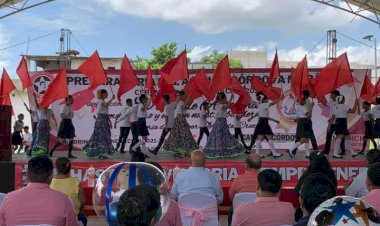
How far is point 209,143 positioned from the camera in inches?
381

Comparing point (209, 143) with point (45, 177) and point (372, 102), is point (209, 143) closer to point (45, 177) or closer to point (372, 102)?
point (372, 102)

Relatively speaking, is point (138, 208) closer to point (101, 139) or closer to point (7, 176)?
point (7, 176)

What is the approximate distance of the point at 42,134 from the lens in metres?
9.70

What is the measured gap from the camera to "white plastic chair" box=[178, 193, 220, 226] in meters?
3.50

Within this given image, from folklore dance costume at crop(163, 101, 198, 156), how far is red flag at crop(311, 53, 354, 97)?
2.86 m

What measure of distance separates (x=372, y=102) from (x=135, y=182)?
994 centimetres

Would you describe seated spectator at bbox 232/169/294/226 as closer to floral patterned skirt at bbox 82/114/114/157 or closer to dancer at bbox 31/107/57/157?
floral patterned skirt at bbox 82/114/114/157

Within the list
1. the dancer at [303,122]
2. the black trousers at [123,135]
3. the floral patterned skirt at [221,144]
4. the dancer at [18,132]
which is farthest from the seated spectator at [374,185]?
the dancer at [18,132]

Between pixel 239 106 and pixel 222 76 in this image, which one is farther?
pixel 239 106

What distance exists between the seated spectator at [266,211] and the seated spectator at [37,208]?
90 centimetres

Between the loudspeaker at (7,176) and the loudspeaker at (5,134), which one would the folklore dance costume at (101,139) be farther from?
the loudspeaker at (7,176)

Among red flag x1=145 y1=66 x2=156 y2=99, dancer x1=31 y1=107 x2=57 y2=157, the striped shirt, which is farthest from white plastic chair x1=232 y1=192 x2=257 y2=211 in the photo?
red flag x1=145 y1=66 x2=156 y2=99

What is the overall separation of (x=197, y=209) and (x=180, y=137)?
6.27 metres

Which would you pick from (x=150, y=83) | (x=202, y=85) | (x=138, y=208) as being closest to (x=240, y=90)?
(x=202, y=85)
